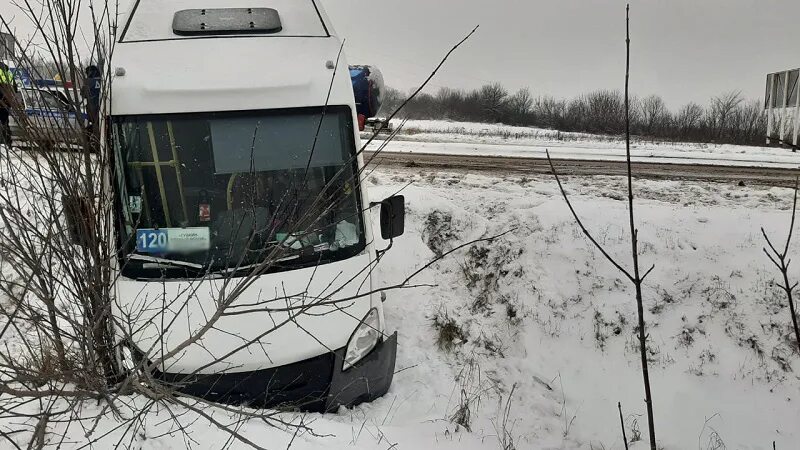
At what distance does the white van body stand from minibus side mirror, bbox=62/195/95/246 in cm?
74

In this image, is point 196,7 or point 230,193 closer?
point 230,193

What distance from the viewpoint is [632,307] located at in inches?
252

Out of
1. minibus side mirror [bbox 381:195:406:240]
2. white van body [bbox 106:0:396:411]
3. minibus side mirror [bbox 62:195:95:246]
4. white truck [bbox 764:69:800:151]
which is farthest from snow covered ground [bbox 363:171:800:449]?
white truck [bbox 764:69:800:151]

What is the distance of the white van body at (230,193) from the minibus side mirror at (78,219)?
2.43 feet

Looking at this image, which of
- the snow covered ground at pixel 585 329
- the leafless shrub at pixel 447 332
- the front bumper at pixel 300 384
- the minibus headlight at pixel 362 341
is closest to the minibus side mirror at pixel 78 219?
A: the front bumper at pixel 300 384

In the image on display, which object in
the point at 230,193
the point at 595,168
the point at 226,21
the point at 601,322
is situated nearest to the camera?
the point at 230,193

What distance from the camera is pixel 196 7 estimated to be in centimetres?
409

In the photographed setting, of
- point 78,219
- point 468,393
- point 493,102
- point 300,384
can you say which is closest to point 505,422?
point 468,393

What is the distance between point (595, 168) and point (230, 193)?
9014mm

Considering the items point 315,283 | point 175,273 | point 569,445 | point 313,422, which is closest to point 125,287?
point 175,273

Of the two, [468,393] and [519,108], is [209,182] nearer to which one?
[468,393]

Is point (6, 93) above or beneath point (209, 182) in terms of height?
above

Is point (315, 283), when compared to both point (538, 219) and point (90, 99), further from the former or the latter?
point (538, 219)

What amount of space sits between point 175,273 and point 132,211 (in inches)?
18.7
